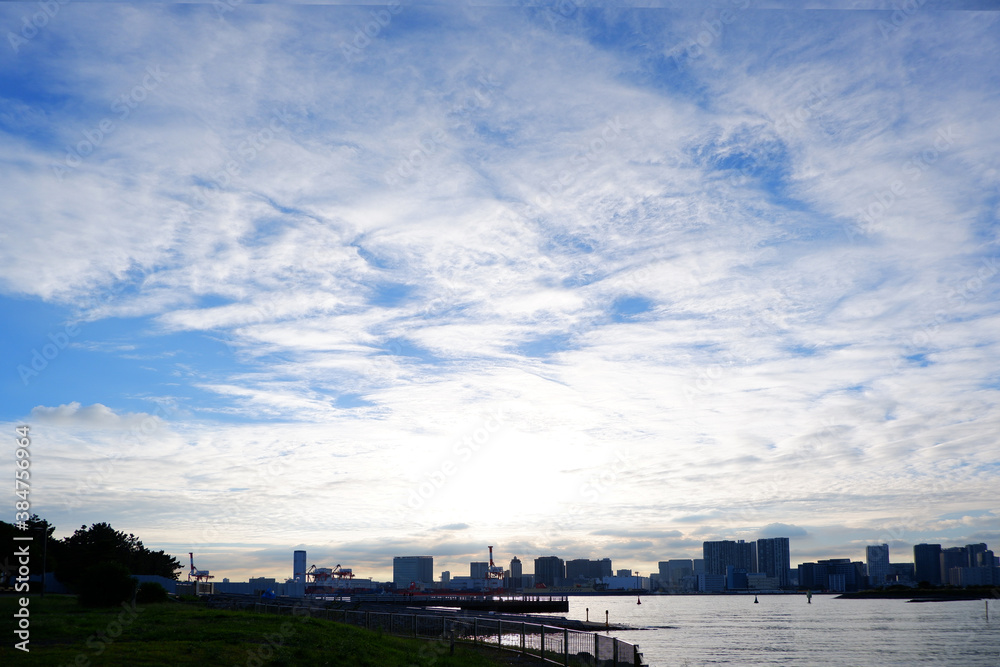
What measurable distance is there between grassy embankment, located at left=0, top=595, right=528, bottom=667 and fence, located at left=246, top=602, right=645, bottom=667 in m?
2.12

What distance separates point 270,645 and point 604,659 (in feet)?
40.7

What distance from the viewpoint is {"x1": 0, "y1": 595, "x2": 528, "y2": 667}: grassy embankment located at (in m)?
22.7

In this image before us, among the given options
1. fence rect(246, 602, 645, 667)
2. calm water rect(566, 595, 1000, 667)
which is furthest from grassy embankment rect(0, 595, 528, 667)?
calm water rect(566, 595, 1000, 667)

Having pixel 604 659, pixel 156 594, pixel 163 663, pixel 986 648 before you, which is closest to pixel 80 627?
pixel 163 663

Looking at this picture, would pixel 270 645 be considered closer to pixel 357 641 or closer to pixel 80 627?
pixel 357 641

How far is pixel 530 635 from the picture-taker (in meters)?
37.2

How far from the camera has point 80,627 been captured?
103 feet

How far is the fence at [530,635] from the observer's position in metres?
29.5

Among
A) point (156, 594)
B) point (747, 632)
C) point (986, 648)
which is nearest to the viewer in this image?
point (156, 594)

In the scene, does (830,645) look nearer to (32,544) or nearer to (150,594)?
(150,594)

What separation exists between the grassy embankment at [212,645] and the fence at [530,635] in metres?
2.12

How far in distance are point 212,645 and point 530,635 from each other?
16.3 metres

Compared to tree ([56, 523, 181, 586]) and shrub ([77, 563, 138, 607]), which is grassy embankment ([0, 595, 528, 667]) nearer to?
shrub ([77, 563, 138, 607])

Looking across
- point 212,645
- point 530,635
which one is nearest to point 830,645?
point 530,635
